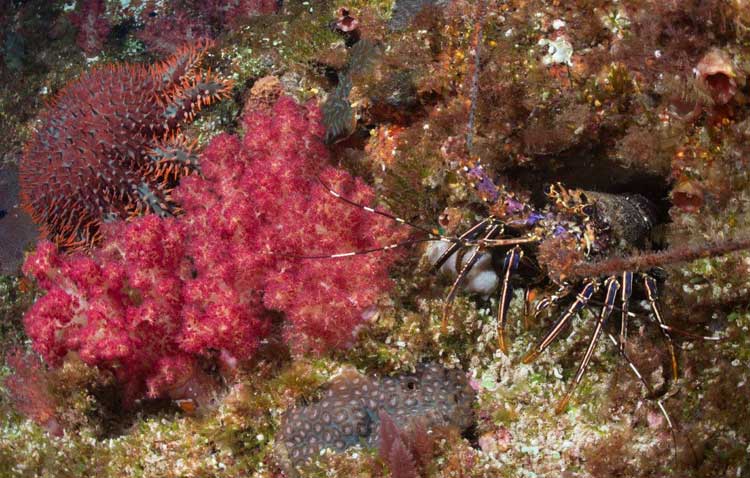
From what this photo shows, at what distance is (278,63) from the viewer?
6.11 meters

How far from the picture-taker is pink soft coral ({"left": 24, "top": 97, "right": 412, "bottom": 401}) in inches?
164

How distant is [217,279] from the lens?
13.9 feet

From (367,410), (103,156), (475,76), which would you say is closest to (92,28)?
(103,156)

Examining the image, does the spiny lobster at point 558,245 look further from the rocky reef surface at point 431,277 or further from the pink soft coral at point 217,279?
the pink soft coral at point 217,279

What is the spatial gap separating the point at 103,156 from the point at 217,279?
1.71 metres

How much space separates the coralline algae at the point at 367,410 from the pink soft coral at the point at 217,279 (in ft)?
1.32

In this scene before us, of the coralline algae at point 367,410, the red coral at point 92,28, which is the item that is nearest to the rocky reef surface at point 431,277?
the coralline algae at point 367,410

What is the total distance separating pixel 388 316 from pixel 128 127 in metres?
2.85

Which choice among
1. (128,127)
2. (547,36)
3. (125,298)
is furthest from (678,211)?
(128,127)

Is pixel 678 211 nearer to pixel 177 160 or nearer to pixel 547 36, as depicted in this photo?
pixel 547 36

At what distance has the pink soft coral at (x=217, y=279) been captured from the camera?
4.16 m

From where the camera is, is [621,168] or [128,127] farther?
[128,127]

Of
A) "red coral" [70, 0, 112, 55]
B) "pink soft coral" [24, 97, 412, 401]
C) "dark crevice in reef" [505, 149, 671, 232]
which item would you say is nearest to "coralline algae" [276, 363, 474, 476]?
"pink soft coral" [24, 97, 412, 401]

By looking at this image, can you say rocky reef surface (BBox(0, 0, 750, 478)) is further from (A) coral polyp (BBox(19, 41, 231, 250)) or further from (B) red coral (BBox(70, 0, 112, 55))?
(B) red coral (BBox(70, 0, 112, 55))
